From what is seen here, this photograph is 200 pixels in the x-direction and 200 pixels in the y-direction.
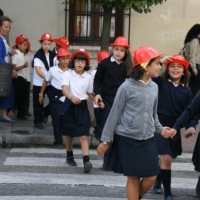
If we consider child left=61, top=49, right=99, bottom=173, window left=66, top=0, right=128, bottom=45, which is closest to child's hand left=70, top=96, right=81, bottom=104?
child left=61, top=49, right=99, bottom=173

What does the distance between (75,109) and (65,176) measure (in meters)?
0.94

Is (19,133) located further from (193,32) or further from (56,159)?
(193,32)

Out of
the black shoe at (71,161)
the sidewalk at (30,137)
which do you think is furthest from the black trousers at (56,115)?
the black shoe at (71,161)

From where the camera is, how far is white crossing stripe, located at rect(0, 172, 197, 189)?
25.6 ft

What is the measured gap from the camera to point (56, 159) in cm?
931

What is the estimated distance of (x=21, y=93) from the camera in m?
12.0

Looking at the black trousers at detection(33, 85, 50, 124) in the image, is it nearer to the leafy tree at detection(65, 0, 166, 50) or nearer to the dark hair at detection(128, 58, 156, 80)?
the leafy tree at detection(65, 0, 166, 50)

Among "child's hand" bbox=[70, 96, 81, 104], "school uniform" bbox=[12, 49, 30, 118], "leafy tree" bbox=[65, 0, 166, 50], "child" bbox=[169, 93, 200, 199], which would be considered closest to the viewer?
"child" bbox=[169, 93, 200, 199]

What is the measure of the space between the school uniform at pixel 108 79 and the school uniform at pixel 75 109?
0.24 meters

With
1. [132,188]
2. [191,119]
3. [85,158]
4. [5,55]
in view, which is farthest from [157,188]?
[5,55]

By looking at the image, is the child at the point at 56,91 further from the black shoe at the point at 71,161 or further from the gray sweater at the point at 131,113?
the gray sweater at the point at 131,113

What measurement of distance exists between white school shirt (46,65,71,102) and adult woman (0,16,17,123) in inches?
42.3

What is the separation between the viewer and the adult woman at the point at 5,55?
10.9 meters

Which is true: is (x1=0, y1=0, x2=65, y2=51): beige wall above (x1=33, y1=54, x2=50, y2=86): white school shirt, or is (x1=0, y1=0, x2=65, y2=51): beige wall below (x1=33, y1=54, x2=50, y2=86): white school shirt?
above
